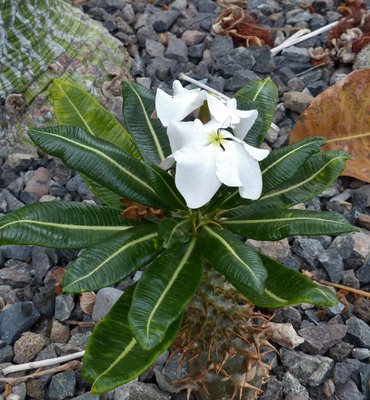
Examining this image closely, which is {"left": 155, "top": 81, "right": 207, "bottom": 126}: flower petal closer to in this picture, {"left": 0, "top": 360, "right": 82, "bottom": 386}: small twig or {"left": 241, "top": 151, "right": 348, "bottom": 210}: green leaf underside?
{"left": 241, "top": 151, "right": 348, "bottom": 210}: green leaf underside

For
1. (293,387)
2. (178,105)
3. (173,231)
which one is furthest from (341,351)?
(178,105)

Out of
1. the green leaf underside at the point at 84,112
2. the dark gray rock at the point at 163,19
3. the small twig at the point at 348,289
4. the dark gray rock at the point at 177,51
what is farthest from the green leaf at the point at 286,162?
the dark gray rock at the point at 163,19

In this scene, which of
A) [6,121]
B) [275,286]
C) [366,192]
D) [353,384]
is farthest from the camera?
[6,121]

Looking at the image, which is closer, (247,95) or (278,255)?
(247,95)

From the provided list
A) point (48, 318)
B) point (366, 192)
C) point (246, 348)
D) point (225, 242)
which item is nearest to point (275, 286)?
point (225, 242)

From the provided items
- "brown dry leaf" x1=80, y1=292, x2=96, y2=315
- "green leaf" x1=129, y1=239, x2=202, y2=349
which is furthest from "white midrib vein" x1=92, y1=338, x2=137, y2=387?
"brown dry leaf" x1=80, y1=292, x2=96, y2=315

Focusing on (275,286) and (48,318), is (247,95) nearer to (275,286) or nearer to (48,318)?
(275,286)
